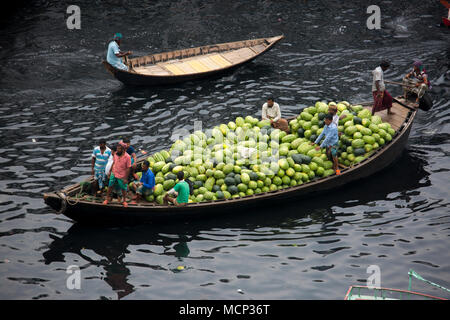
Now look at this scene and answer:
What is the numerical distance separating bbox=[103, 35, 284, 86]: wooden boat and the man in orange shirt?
873 cm

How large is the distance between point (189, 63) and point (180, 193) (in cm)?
1133

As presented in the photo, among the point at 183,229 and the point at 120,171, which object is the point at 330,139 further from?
the point at 120,171

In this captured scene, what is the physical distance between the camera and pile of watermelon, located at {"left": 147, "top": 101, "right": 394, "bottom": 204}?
1506 centimetres

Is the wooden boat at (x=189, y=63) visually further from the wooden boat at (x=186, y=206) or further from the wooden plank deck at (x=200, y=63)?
Answer: the wooden boat at (x=186, y=206)

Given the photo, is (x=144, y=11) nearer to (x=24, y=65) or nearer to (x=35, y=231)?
(x=24, y=65)

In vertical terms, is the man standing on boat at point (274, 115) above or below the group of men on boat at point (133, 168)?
above

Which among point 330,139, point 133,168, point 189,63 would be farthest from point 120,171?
point 189,63

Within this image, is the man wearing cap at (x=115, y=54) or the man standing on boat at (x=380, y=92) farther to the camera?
the man wearing cap at (x=115, y=54)

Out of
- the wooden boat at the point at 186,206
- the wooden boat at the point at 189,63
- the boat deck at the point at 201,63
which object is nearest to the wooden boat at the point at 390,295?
the wooden boat at the point at 186,206

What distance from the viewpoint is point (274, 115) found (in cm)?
1773

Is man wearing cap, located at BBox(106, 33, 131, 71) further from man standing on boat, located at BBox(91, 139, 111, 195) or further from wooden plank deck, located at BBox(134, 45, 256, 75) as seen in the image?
man standing on boat, located at BBox(91, 139, 111, 195)

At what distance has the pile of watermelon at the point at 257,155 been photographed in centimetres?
1506

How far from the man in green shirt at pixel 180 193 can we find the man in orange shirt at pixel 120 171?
3.66 ft

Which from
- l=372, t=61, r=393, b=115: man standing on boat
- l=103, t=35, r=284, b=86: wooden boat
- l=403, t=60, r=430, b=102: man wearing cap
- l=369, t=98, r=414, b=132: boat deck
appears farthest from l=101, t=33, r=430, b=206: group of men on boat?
l=103, t=35, r=284, b=86: wooden boat
